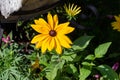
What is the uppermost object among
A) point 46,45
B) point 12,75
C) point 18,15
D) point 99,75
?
point 18,15

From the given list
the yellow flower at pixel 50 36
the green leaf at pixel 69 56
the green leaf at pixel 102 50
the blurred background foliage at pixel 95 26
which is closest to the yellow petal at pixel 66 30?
the yellow flower at pixel 50 36

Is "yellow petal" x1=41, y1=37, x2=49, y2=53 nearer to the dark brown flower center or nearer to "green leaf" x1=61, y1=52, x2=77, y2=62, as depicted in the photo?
the dark brown flower center

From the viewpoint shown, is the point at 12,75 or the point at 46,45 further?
the point at 12,75

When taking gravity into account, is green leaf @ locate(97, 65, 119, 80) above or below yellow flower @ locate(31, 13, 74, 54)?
below

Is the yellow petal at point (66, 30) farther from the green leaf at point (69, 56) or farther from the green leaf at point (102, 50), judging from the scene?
the green leaf at point (102, 50)

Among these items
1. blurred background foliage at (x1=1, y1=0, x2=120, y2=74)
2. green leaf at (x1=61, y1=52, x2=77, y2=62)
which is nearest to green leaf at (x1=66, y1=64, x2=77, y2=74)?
green leaf at (x1=61, y1=52, x2=77, y2=62)

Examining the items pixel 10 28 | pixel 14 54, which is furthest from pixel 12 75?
pixel 10 28

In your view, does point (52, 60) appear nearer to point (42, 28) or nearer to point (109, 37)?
point (42, 28)

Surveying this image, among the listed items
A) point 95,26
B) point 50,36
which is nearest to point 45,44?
point 50,36

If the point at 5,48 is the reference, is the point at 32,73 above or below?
below

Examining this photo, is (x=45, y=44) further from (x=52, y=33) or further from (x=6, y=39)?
(x=6, y=39)

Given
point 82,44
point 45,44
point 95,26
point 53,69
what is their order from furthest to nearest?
point 95,26, point 82,44, point 53,69, point 45,44
